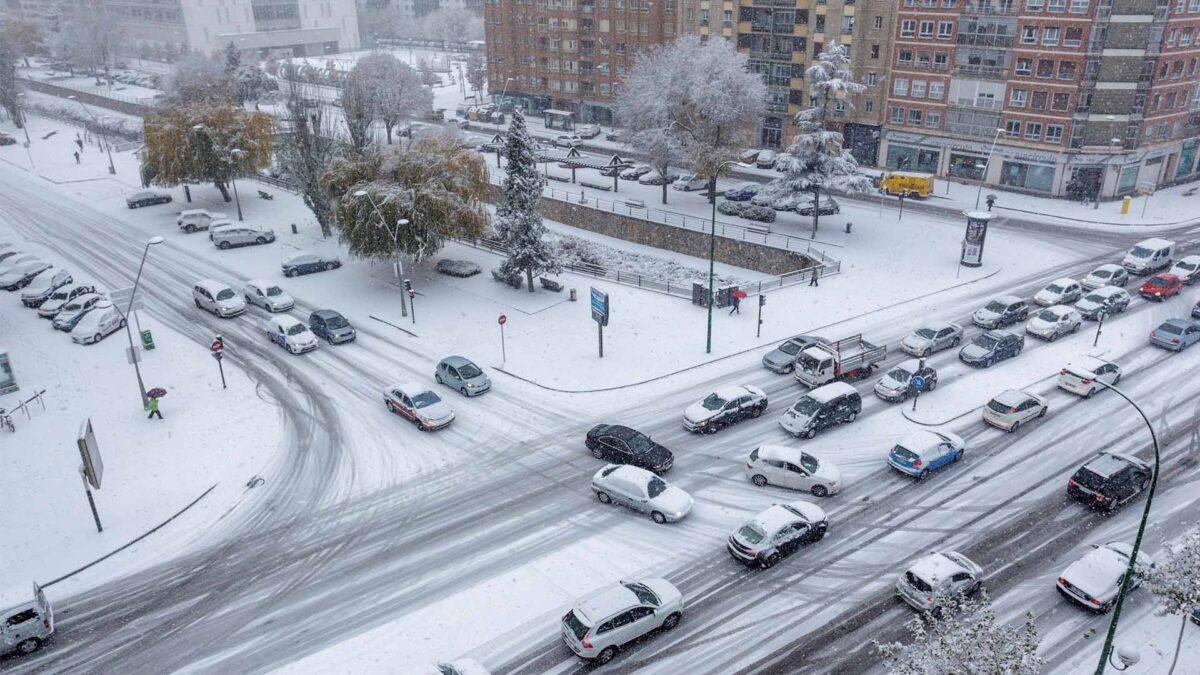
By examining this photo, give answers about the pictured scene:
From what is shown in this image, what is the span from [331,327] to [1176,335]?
1543 inches

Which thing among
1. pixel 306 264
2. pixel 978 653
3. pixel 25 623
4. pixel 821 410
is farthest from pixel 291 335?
pixel 978 653

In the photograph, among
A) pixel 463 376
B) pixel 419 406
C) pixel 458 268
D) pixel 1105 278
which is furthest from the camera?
pixel 458 268

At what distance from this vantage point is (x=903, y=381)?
102 feet

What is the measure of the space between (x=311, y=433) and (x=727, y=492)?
53.1 ft

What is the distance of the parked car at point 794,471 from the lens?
24922 mm

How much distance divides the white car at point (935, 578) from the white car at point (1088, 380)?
1320 cm

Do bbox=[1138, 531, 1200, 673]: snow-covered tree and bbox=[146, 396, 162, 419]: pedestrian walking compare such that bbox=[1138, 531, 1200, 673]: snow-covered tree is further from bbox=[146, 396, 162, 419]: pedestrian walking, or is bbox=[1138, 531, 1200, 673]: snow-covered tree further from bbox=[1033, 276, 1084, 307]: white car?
bbox=[146, 396, 162, 419]: pedestrian walking

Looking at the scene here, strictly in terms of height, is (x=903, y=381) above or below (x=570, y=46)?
below

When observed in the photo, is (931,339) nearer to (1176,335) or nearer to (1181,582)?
(1176,335)

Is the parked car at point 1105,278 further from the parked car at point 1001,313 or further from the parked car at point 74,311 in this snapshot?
the parked car at point 74,311

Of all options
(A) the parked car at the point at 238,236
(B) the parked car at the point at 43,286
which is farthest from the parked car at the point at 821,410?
(B) the parked car at the point at 43,286

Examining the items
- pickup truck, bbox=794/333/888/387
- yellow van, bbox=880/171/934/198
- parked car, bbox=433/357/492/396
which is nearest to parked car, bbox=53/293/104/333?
parked car, bbox=433/357/492/396

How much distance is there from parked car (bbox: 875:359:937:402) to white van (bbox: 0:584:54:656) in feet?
93.7

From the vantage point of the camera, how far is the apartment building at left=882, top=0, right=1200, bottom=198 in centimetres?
5447
